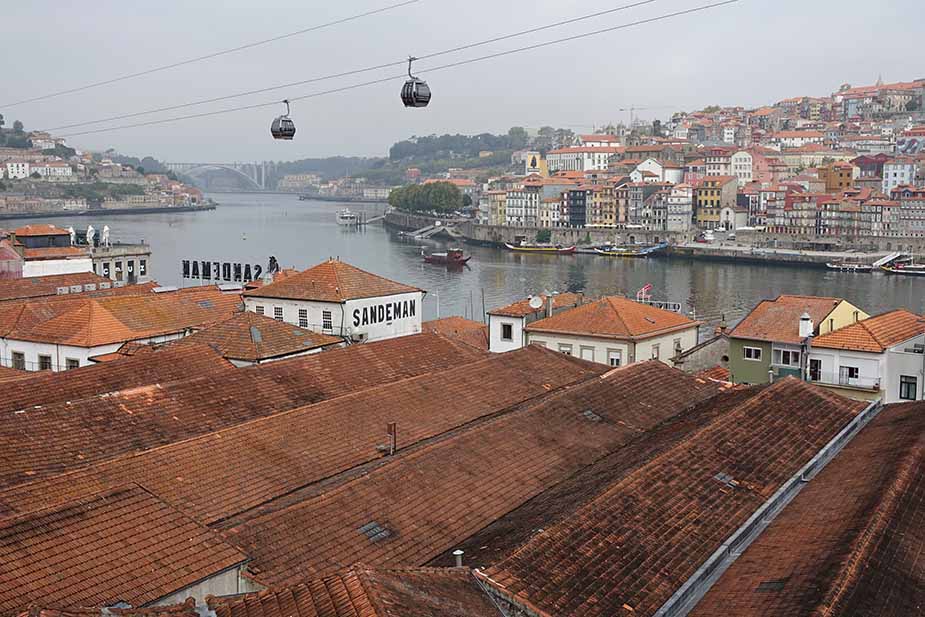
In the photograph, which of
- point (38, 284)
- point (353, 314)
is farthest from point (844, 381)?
point (38, 284)

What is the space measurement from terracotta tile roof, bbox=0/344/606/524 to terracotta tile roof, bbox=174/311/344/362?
3.63 m

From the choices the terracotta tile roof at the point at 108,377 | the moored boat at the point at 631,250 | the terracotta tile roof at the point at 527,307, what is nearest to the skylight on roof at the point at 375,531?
the terracotta tile roof at the point at 108,377

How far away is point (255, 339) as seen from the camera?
13680 mm

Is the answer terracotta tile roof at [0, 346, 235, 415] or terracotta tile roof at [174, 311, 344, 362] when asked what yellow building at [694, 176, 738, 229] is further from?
terracotta tile roof at [0, 346, 235, 415]

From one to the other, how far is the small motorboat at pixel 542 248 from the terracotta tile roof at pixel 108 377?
50994 millimetres

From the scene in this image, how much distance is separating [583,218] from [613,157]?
993 inches

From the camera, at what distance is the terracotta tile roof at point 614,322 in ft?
55.2

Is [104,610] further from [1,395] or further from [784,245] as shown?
[784,245]

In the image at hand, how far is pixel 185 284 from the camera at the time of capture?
129 feet

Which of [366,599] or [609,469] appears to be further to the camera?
[609,469]

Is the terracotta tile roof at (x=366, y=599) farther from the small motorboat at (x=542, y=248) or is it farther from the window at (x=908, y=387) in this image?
the small motorboat at (x=542, y=248)

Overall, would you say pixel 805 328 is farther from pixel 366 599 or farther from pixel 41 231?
pixel 41 231

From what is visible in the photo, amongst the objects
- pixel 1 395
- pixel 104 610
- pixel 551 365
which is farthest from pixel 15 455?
pixel 551 365

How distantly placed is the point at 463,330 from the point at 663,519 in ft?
48.8
